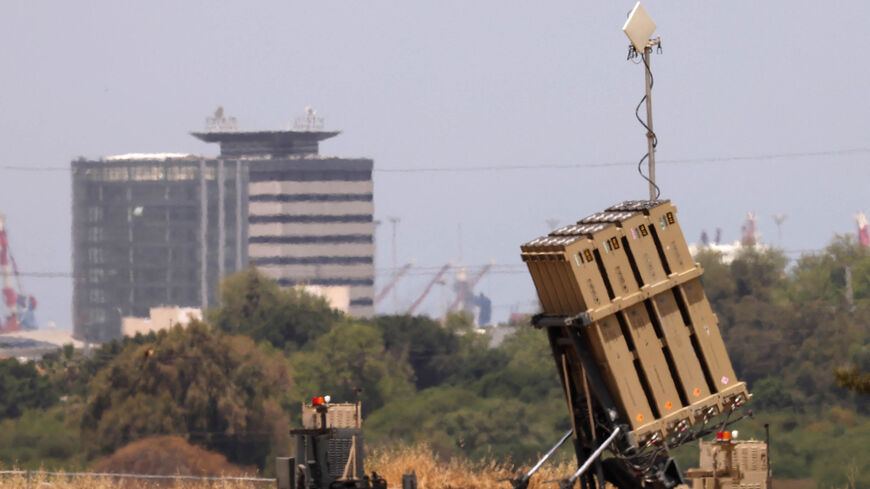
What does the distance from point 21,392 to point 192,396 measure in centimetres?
1830

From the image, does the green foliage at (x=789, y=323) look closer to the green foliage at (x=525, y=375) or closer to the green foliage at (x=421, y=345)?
the green foliage at (x=525, y=375)

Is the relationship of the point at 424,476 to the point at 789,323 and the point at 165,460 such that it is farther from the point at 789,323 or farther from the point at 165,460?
the point at 789,323

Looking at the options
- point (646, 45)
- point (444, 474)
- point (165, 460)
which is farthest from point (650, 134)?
point (165, 460)

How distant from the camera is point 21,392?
97.5 m

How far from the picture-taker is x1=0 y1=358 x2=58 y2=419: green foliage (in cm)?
9662

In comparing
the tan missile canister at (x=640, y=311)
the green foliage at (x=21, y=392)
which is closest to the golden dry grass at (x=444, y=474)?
the tan missile canister at (x=640, y=311)

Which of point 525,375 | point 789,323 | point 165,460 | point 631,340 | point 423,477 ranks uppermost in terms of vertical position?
point 789,323

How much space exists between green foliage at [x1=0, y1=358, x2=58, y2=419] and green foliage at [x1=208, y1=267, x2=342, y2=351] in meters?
20.0

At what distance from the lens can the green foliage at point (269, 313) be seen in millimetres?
118438

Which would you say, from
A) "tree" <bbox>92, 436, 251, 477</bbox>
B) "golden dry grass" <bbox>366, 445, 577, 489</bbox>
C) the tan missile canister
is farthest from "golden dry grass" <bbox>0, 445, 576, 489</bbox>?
"tree" <bbox>92, 436, 251, 477</bbox>

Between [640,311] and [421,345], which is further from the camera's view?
[421,345]

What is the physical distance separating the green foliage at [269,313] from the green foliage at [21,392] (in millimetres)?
20018

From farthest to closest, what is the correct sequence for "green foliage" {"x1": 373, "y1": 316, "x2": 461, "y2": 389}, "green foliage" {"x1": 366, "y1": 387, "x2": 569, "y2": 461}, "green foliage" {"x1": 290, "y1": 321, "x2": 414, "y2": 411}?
1. "green foliage" {"x1": 373, "y1": 316, "x2": 461, "y2": 389}
2. "green foliage" {"x1": 290, "y1": 321, "x2": 414, "y2": 411}
3. "green foliage" {"x1": 366, "y1": 387, "x2": 569, "y2": 461}

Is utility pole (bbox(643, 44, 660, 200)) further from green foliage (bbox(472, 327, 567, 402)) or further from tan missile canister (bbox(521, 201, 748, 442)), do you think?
green foliage (bbox(472, 327, 567, 402))
